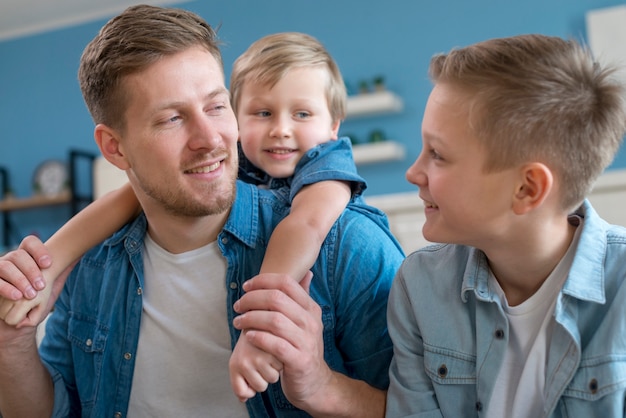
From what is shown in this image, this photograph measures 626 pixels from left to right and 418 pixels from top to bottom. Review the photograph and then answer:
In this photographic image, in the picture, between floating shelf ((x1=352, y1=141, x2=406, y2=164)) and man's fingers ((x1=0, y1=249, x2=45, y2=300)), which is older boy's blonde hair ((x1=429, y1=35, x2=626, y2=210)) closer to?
man's fingers ((x1=0, y1=249, x2=45, y2=300))

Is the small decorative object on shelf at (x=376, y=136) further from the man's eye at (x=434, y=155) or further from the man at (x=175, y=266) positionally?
the man's eye at (x=434, y=155)

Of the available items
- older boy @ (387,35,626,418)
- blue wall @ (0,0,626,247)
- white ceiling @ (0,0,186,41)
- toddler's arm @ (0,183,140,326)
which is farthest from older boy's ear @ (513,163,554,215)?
white ceiling @ (0,0,186,41)

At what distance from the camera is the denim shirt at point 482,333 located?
1.01 m

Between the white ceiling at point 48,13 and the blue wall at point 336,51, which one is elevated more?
the white ceiling at point 48,13

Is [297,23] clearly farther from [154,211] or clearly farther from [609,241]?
[609,241]

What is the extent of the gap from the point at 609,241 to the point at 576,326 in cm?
15

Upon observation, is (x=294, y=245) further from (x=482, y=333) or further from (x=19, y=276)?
(x=19, y=276)

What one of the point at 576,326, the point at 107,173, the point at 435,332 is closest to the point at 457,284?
the point at 435,332

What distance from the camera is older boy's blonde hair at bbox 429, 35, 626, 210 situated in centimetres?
106

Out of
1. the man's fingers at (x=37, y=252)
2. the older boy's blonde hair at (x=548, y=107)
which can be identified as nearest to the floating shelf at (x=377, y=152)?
the man's fingers at (x=37, y=252)

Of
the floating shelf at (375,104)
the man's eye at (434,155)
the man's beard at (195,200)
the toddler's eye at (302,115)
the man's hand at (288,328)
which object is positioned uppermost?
the man's eye at (434,155)

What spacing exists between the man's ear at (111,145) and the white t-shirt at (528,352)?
0.84 metres

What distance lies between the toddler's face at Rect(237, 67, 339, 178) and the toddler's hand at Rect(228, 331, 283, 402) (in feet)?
2.35

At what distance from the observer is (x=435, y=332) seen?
1.16 meters
